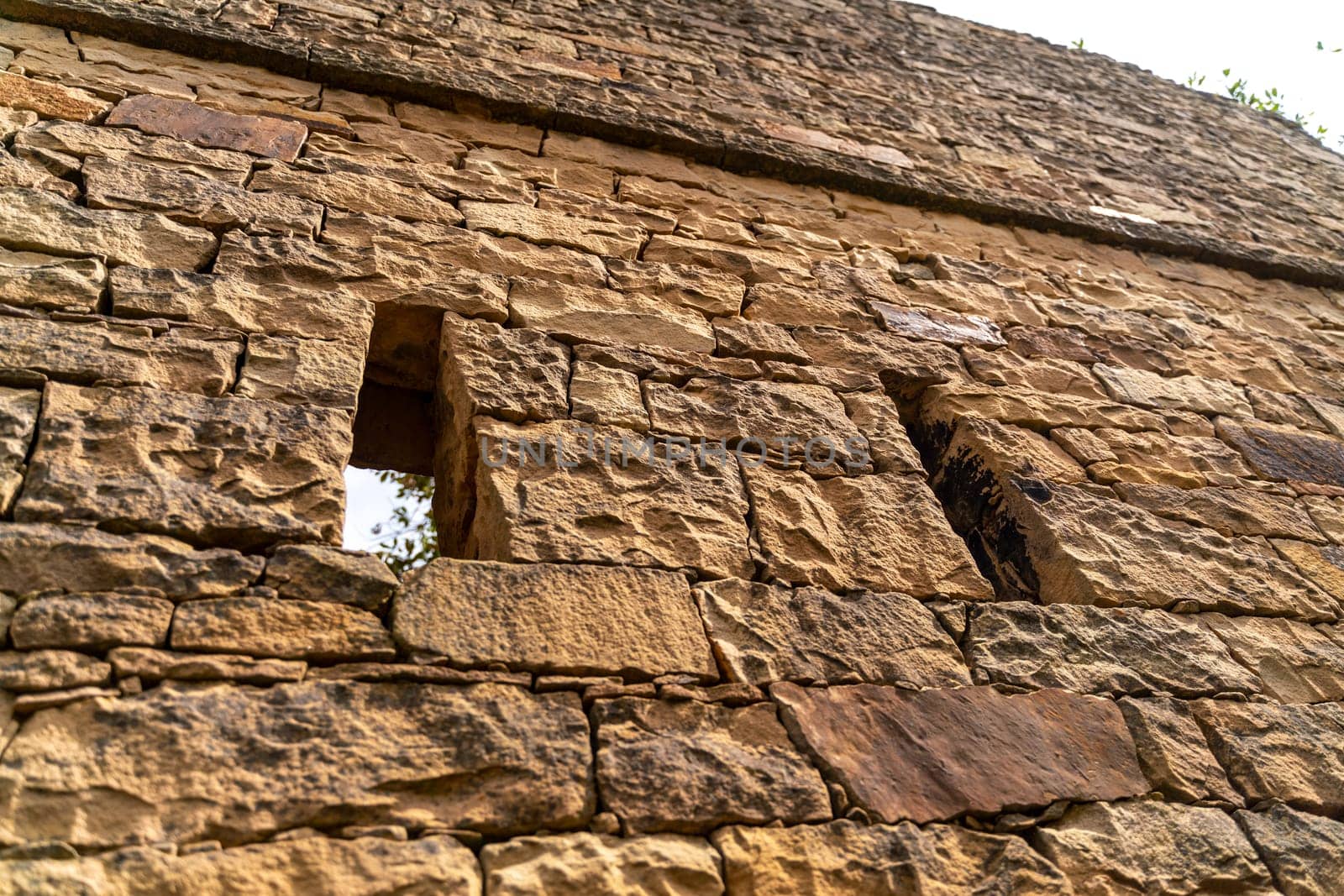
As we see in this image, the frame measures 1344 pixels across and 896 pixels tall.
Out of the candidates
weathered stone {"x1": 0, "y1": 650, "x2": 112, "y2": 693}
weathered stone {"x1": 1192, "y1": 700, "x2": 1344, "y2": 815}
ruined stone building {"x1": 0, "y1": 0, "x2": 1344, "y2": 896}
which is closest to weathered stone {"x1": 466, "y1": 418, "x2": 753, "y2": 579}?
ruined stone building {"x1": 0, "y1": 0, "x2": 1344, "y2": 896}

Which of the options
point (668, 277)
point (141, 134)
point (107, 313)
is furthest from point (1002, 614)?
point (141, 134)

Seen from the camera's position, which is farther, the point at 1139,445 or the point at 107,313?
the point at 1139,445

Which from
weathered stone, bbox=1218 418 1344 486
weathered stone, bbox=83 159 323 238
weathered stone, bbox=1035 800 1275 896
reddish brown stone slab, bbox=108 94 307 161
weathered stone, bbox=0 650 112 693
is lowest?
weathered stone, bbox=0 650 112 693

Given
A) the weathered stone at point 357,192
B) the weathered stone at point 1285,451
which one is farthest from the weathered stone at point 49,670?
the weathered stone at point 1285,451

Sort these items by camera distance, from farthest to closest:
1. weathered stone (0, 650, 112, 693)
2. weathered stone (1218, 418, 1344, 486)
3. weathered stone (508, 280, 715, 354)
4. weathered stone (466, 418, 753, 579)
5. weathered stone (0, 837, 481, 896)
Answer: weathered stone (1218, 418, 1344, 486) < weathered stone (508, 280, 715, 354) < weathered stone (466, 418, 753, 579) < weathered stone (0, 650, 112, 693) < weathered stone (0, 837, 481, 896)

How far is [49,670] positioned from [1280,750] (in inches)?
102

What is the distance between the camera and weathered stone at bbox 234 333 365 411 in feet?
6.64

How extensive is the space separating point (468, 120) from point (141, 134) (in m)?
1.11

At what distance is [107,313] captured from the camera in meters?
2.06

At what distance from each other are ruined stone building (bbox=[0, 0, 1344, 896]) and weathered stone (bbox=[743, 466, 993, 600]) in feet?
0.04

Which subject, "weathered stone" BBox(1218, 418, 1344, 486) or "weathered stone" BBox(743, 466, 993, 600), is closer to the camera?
"weathered stone" BBox(743, 466, 993, 600)

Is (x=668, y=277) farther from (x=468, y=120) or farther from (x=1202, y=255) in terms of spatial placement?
(x=1202, y=255)

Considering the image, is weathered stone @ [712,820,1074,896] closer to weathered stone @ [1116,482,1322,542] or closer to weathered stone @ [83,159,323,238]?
weathered stone @ [1116,482,1322,542]

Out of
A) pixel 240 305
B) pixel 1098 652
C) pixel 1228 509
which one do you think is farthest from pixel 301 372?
pixel 1228 509
